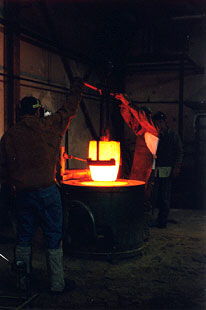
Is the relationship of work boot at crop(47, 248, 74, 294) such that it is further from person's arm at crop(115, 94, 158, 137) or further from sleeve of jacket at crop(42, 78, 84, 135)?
person's arm at crop(115, 94, 158, 137)

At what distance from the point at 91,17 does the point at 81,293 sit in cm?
753

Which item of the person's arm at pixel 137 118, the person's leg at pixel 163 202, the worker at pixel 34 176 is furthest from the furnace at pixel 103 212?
the person's leg at pixel 163 202

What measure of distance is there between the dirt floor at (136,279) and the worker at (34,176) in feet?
1.01

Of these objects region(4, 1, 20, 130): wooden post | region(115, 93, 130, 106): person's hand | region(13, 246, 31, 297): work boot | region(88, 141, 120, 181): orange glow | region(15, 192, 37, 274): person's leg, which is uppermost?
region(4, 1, 20, 130): wooden post

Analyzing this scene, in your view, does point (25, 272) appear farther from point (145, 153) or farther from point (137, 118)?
point (145, 153)

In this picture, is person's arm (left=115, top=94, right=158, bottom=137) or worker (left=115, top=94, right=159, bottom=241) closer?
person's arm (left=115, top=94, right=158, bottom=137)

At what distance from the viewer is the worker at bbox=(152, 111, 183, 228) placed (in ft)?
21.1

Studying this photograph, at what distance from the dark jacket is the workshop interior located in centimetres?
34

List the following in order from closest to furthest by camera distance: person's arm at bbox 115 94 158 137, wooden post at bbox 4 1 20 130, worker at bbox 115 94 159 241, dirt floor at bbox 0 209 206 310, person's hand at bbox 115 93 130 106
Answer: dirt floor at bbox 0 209 206 310
person's hand at bbox 115 93 130 106
person's arm at bbox 115 94 158 137
worker at bbox 115 94 159 241
wooden post at bbox 4 1 20 130

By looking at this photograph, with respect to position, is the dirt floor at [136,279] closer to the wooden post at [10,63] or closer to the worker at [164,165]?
the worker at [164,165]

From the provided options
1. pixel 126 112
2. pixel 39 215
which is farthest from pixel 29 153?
pixel 126 112

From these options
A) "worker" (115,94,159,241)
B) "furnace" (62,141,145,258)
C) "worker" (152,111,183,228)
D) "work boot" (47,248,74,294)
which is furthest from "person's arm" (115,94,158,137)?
"work boot" (47,248,74,294)

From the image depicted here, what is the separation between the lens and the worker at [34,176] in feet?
11.1

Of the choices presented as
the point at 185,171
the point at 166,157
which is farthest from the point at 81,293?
the point at 185,171
